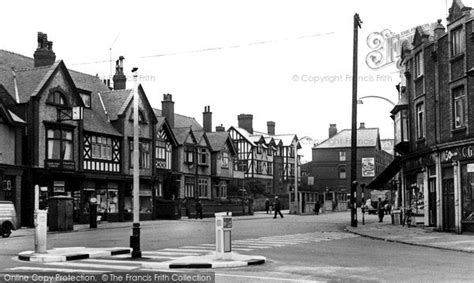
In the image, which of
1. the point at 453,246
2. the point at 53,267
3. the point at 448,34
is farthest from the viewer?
the point at 448,34

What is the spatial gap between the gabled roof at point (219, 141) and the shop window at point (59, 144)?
→ 26910mm

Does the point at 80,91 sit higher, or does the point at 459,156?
the point at 80,91

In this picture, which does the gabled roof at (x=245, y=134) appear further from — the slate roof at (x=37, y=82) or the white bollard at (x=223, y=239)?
the white bollard at (x=223, y=239)

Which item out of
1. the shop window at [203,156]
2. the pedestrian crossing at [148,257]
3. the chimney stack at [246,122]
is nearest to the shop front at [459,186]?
the pedestrian crossing at [148,257]

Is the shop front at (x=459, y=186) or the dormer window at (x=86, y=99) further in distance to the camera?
the dormer window at (x=86, y=99)

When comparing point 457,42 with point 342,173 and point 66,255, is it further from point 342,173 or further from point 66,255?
point 342,173

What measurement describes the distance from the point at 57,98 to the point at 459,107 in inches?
1024

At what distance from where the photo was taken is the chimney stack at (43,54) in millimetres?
43750

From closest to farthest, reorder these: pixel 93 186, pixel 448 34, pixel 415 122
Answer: pixel 448 34
pixel 415 122
pixel 93 186

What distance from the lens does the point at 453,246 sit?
20766mm

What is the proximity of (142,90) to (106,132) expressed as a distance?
22.7ft

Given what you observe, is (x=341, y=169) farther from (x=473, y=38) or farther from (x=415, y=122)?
(x=473, y=38)

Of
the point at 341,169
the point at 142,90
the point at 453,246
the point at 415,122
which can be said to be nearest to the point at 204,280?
the point at 453,246

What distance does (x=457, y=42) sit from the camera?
27.5 m
